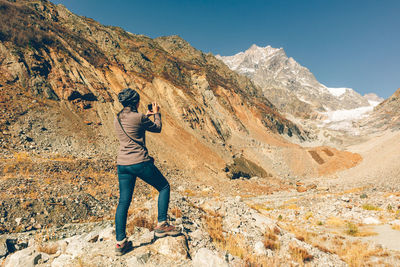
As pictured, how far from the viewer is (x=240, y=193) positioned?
24.2 meters

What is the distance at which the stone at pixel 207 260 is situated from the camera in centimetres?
359

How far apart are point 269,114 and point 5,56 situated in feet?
201

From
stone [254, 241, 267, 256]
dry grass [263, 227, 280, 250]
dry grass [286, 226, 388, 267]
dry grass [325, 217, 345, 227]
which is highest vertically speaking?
dry grass [325, 217, 345, 227]

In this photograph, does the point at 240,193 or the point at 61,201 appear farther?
the point at 240,193

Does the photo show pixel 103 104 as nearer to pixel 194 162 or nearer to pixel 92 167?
pixel 92 167

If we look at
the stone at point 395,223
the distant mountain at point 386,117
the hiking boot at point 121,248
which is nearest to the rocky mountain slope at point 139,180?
the hiking boot at point 121,248

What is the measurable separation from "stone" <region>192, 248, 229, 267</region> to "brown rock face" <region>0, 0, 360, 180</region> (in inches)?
774

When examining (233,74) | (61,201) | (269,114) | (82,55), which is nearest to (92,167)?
(61,201)

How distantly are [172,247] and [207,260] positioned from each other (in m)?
0.69

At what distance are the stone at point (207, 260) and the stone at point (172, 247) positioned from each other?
24cm

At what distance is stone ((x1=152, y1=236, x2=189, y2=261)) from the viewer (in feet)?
12.2

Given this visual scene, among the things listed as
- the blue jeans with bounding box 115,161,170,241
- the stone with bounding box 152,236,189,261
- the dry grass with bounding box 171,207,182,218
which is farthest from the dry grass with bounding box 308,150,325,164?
the blue jeans with bounding box 115,161,170,241

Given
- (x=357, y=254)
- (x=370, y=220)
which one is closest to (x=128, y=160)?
(x=357, y=254)

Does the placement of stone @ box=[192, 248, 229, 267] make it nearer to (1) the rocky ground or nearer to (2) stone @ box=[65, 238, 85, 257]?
(1) the rocky ground
